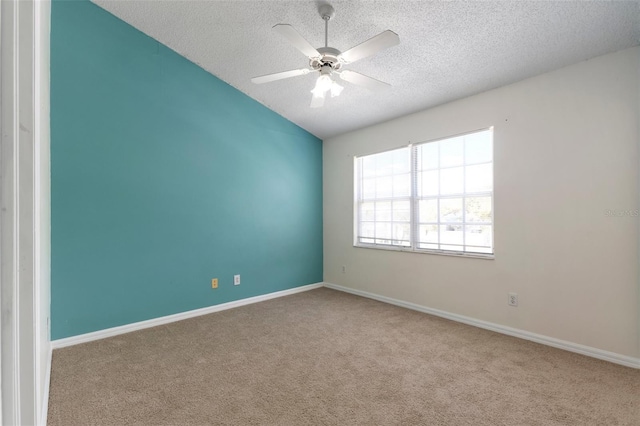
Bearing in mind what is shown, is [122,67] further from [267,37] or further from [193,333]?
[193,333]

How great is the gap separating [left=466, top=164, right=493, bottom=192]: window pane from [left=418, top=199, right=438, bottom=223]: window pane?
0.44 m

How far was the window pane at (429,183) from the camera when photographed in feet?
12.0

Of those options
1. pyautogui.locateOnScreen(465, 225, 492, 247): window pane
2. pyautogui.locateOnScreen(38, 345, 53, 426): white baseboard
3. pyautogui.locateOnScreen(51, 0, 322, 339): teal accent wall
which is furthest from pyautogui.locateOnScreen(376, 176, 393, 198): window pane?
pyautogui.locateOnScreen(38, 345, 53, 426): white baseboard

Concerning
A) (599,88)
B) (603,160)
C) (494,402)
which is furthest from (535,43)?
(494,402)

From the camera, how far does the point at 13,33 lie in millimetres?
733

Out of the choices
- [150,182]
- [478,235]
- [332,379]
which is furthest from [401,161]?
[150,182]

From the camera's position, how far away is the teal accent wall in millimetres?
2822

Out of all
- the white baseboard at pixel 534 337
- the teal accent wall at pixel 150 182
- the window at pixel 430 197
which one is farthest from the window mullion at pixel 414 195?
the teal accent wall at pixel 150 182

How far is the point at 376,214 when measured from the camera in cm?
442

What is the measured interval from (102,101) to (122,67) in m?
0.43

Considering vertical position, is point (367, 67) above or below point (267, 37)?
below

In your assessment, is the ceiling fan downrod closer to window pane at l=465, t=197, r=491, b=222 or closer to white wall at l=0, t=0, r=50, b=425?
white wall at l=0, t=0, r=50, b=425

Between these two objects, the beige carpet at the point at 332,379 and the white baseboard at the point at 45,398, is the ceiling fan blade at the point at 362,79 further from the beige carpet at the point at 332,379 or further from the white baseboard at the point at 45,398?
the white baseboard at the point at 45,398

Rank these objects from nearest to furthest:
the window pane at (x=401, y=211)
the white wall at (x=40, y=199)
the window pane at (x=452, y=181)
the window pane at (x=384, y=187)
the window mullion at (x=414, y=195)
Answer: the white wall at (x=40, y=199)
the window pane at (x=452, y=181)
the window mullion at (x=414, y=195)
the window pane at (x=401, y=211)
the window pane at (x=384, y=187)
